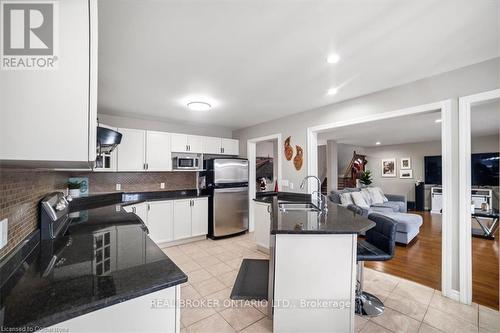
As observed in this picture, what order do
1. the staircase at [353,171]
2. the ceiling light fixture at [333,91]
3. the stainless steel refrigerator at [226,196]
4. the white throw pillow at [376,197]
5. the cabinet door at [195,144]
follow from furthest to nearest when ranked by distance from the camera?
the staircase at [353,171]
the white throw pillow at [376,197]
the cabinet door at [195,144]
the stainless steel refrigerator at [226,196]
the ceiling light fixture at [333,91]

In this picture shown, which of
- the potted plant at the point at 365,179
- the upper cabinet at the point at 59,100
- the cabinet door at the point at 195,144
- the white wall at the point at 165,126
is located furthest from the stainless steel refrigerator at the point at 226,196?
the potted plant at the point at 365,179

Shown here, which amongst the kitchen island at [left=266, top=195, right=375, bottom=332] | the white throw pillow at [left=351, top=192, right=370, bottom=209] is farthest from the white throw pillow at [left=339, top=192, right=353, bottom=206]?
the kitchen island at [left=266, top=195, right=375, bottom=332]

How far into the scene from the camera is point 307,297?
1677mm

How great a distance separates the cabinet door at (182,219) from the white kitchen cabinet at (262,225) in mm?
1303

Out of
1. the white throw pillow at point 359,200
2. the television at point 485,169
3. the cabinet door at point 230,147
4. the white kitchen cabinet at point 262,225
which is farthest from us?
the television at point 485,169

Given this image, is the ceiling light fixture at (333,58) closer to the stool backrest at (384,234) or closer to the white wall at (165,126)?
the stool backrest at (384,234)

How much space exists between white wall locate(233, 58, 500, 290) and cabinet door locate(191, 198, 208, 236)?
179cm

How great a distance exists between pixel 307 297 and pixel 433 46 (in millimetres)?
2322

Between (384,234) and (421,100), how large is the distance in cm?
159

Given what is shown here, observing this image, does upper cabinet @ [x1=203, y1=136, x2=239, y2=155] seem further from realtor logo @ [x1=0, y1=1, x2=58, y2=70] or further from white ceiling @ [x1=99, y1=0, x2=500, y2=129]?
realtor logo @ [x1=0, y1=1, x2=58, y2=70]

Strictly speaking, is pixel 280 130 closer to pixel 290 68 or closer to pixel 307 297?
pixel 290 68

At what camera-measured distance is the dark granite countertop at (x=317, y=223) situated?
1629mm

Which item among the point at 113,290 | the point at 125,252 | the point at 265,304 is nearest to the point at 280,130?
the point at 265,304

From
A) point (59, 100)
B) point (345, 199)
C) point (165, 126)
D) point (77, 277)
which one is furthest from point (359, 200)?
point (59, 100)
